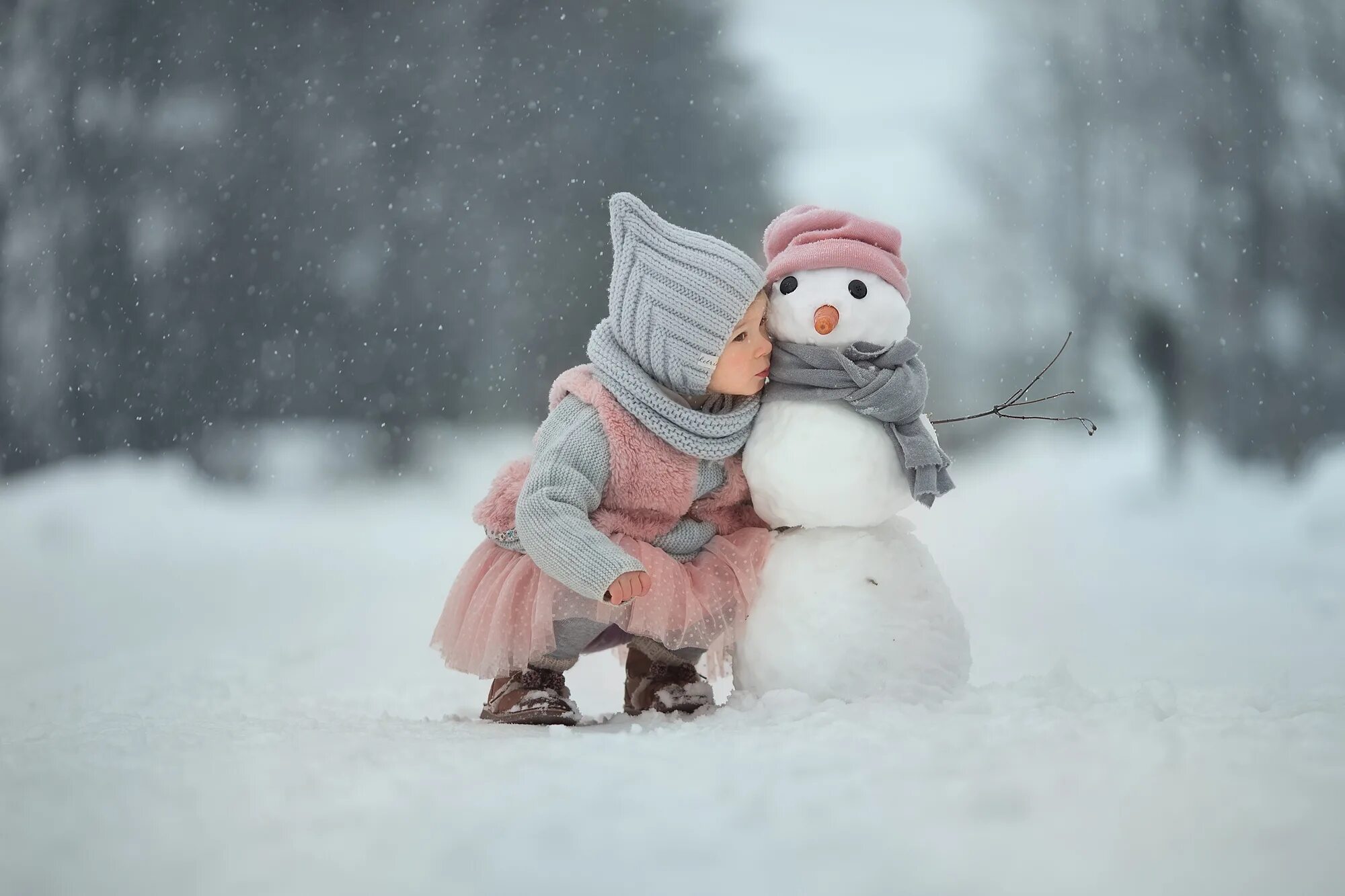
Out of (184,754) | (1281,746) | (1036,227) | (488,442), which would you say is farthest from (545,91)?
(1281,746)

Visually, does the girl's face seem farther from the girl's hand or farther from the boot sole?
the boot sole

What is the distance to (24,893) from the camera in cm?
56

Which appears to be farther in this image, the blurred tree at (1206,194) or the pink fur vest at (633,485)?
the blurred tree at (1206,194)

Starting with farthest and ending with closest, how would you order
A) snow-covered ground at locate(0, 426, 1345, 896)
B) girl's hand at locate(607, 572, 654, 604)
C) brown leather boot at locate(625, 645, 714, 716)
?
brown leather boot at locate(625, 645, 714, 716) → girl's hand at locate(607, 572, 654, 604) → snow-covered ground at locate(0, 426, 1345, 896)

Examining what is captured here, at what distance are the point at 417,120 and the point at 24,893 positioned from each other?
85.7 inches

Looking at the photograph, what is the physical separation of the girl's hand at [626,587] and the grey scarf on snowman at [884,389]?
8.7 inches

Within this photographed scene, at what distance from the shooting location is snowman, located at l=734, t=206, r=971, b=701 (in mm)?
914

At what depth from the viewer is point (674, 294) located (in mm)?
966

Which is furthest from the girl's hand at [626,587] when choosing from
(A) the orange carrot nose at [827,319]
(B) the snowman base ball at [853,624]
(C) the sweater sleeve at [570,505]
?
(A) the orange carrot nose at [827,319]

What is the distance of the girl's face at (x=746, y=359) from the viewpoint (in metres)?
0.99

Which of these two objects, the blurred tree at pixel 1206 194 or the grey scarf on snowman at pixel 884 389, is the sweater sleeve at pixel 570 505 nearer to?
the grey scarf on snowman at pixel 884 389

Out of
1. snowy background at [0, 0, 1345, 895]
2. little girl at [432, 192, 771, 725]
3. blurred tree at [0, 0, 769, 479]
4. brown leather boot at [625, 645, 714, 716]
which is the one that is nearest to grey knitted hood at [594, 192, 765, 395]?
little girl at [432, 192, 771, 725]

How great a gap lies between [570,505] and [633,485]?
0.23 feet

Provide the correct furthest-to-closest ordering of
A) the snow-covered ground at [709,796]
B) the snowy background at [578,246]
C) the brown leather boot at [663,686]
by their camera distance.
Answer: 1. the snowy background at [578,246]
2. the brown leather boot at [663,686]
3. the snow-covered ground at [709,796]
